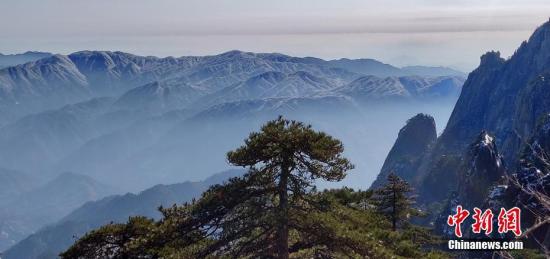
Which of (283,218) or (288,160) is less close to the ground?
(288,160)

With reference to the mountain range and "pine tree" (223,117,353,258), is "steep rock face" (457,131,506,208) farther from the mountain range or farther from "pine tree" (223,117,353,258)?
"pine tree" (223,117,353,258)

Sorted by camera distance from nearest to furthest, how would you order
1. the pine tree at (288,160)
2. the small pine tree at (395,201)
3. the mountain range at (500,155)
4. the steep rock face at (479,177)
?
the pine tree at (288,160), the small pine tree at (395,201), the mountain range at (500,155), the steep rock face at (479,177)

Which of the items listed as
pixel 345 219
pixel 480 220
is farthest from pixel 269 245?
pixel 480 220

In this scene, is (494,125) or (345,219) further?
(494,125)

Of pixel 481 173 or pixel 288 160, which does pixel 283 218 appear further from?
pixel 481 173

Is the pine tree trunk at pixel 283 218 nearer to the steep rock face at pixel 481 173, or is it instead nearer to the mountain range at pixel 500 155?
the mountain range at pixel 500 155

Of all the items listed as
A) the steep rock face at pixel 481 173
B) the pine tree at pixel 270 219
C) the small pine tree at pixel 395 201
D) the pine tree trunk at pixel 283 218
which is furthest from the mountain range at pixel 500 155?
the pine tree trunk at pixel 283 218

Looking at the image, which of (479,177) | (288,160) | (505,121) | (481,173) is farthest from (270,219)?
(505,121)

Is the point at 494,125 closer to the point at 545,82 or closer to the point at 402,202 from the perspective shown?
the point at 545,82

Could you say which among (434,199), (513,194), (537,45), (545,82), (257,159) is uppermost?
(537,45)
